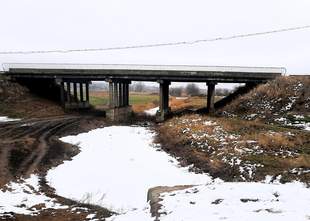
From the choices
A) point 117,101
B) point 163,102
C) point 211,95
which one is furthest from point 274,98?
point 117,101

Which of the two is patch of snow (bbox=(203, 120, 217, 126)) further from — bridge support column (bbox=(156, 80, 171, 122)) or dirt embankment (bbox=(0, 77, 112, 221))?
bridge support column (bbox=(156, 80, 171, 122))

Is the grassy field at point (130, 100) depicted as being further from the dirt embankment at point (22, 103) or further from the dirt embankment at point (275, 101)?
the dirt embankment at point (275, 101)

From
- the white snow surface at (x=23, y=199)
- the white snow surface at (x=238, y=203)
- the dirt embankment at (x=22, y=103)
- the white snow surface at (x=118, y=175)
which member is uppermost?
the white snow surface at (x=238, y=203)

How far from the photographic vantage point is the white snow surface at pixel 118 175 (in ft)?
49.1

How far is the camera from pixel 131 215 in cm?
1091

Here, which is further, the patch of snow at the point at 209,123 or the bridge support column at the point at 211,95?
the bridge support column at the point at 211,95

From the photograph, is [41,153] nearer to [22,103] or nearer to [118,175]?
[118,175]

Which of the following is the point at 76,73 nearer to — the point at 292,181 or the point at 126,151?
the point at 126,151

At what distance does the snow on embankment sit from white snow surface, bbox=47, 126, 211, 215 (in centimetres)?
1232

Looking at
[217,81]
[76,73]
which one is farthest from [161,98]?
[76,73]

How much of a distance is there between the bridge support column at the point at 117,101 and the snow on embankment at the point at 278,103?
43.2 feet

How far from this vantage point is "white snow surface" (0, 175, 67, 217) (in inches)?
512

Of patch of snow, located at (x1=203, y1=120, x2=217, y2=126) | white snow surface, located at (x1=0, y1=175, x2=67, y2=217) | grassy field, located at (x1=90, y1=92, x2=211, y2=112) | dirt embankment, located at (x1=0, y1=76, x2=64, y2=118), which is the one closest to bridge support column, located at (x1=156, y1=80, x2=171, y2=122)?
dirt embankment, located at (x1=0, y1=76, x2=64, y2=118)

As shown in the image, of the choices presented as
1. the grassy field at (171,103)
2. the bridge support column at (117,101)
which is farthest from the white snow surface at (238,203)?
the grassy field at (171,103)
